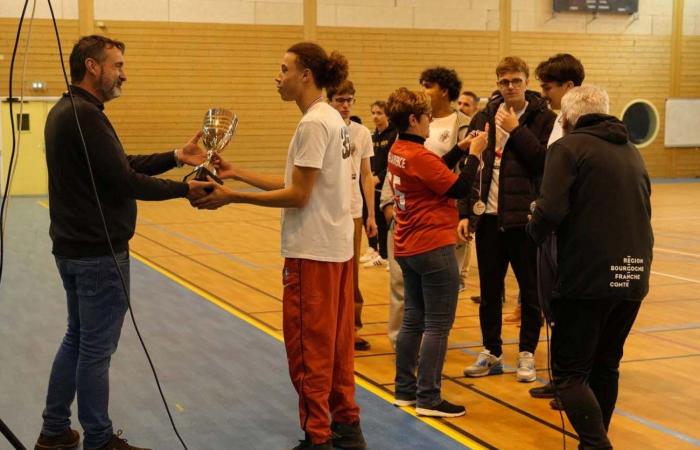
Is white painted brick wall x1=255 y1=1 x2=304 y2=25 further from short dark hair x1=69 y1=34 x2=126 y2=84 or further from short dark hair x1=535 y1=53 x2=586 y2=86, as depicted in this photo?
short dark hair x1=69 y1=34 x2=126 y2=84

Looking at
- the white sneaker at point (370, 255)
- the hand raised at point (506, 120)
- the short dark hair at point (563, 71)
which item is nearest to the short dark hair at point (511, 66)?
the short dark hair at point (563, 71)

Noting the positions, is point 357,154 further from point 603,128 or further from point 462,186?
point 603,128

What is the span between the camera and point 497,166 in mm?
5008

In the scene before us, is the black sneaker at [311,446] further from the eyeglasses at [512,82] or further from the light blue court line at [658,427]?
the eyeglasses at [512,82]

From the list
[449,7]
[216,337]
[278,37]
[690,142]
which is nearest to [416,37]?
[449,7]

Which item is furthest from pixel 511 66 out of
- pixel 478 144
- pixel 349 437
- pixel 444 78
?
pixel 349 437

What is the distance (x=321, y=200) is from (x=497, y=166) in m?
1.65

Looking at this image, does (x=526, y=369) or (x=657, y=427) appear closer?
(x=657, y=427)

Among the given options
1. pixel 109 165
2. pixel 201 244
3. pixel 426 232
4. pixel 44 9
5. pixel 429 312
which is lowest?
pixel 201 244

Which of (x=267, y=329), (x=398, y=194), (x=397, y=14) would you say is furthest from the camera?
(x=397, y=14)

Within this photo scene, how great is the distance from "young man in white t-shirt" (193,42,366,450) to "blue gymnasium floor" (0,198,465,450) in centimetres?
38

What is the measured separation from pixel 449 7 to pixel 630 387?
14667mm

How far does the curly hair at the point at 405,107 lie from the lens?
4.18m

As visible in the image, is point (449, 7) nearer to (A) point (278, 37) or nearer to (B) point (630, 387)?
(A) point (278, 37)
